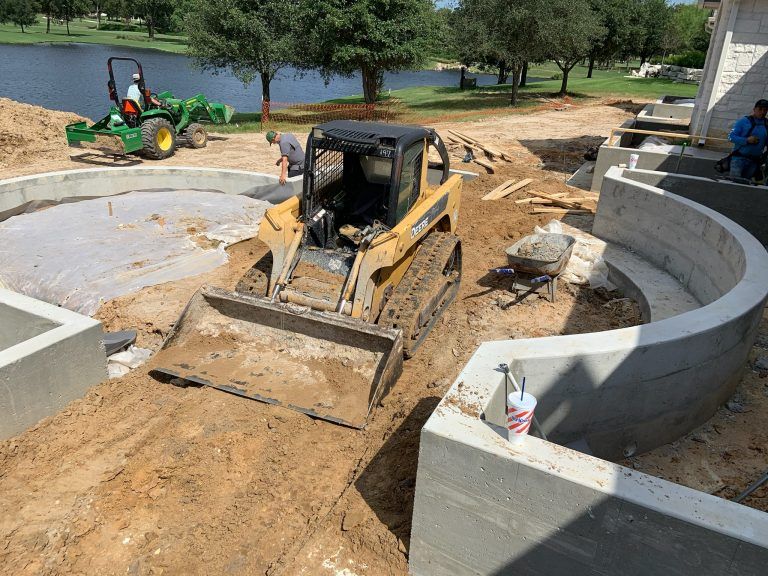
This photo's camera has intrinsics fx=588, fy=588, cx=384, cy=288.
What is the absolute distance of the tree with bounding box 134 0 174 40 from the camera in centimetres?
7592

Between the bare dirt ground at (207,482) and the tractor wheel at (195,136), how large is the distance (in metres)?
12.1

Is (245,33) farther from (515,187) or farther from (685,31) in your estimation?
(685,31)

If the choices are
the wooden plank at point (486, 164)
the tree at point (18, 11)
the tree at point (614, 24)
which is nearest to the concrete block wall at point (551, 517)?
the wooden plank at point (486, 164)

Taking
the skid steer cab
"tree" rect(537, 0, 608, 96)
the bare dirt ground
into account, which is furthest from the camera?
"tree" rect(537, 0, 608, 96)

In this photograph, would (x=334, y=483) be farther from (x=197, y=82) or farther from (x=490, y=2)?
(x=197, y=82)

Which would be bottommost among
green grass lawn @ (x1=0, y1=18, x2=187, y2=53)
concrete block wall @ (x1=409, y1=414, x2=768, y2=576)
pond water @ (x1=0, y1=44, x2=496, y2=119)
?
pond water @ (x1=0, y1=44, x2=496, y2=119)

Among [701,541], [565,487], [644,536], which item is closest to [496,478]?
[565,487]

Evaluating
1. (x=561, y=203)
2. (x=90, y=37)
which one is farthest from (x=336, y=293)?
(x=90, y=37)

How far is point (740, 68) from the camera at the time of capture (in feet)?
45.1

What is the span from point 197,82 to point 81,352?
4380 centimetres

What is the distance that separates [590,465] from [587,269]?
233 inches

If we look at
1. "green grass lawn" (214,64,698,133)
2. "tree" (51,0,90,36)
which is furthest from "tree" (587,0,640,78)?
"tree" (51,0,90,36)

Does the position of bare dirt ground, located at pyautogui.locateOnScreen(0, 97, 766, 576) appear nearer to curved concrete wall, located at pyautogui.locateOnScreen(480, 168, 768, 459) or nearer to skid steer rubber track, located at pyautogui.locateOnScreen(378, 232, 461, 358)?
skid steer rubber track, located at pyautogui.locateOnScreen(378, 232, 461, 358)

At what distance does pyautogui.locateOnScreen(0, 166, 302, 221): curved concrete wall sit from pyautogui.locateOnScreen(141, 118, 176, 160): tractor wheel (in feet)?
11.7
